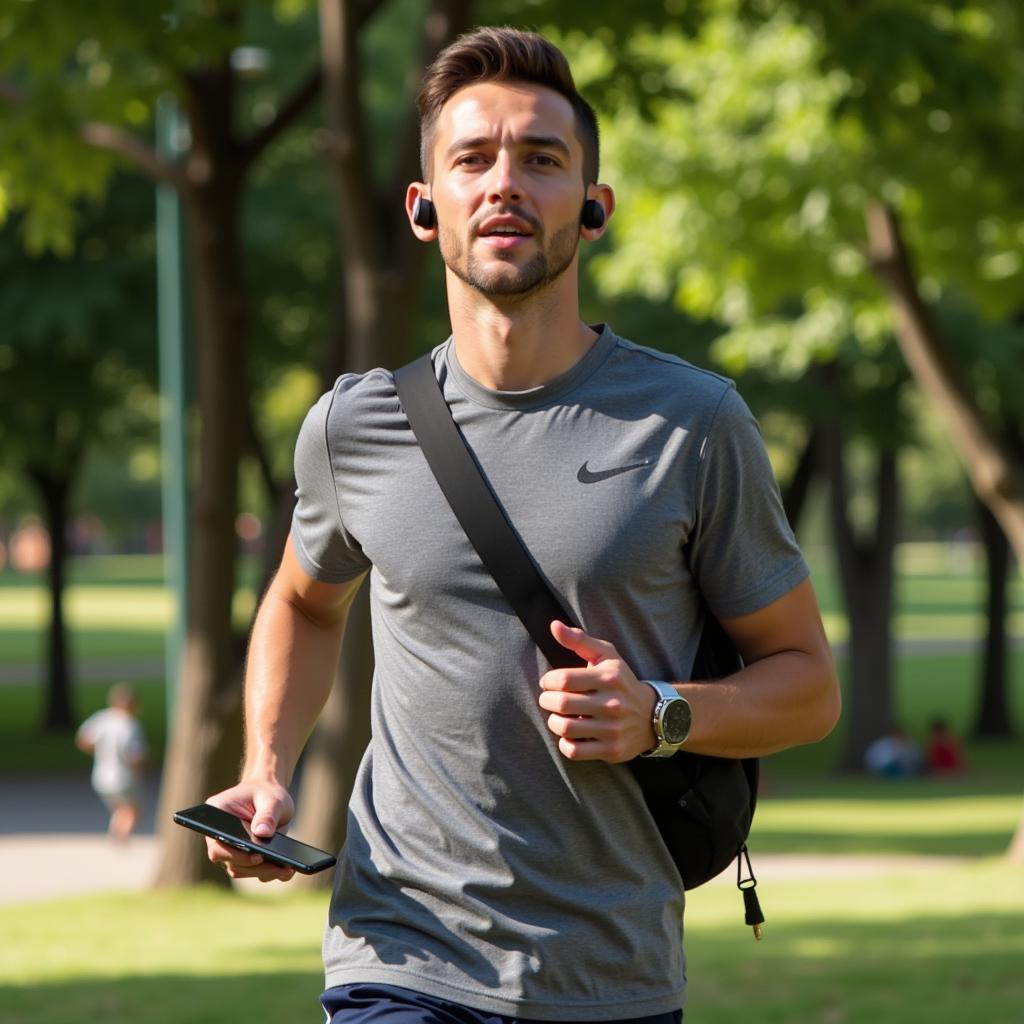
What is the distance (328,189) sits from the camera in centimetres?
2178

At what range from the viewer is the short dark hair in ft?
9.74

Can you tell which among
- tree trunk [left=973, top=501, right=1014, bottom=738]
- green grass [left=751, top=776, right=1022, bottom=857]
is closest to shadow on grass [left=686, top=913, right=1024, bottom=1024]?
green grass [left=751, top=776, right=1022, bottom=857]

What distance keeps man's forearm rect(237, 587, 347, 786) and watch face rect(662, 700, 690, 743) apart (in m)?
0.69

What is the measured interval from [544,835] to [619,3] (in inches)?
311

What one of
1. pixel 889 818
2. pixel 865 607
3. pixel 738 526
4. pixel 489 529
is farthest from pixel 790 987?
pixel 865 607

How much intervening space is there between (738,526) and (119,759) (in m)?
15.2

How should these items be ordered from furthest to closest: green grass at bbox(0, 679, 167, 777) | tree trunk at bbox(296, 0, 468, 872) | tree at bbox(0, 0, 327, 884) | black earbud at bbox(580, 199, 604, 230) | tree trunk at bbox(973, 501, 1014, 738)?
tree trunk at bbox(973, 501, 1014, 738) < green grass at bbox(0, 679, 167, 777) < tree at bbox(0, 0, 327, 884) < tree trunk at bbox(296, 0, 468, 872) < black earbud at bbox(580, 199, 604, 230)

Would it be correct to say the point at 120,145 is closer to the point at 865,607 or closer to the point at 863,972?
the point at 863,972

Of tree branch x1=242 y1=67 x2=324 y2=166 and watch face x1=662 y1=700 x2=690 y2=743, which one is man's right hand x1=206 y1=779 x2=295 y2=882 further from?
tree branch x1=242 y1=67 x2=324 y2=166

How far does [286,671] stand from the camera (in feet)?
10.7

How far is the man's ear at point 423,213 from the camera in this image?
3.08 meters

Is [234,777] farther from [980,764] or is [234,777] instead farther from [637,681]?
[980,764]

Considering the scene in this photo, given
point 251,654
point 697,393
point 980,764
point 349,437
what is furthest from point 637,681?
point 980,764

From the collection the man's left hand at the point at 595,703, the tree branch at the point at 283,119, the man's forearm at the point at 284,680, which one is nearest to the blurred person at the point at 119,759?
the tree branch at the point at 283,119
